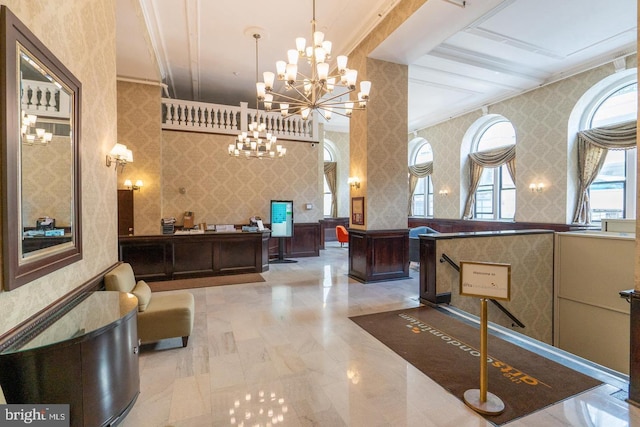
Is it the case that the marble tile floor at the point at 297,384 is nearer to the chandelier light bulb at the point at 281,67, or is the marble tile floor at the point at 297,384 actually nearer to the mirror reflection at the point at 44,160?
the mirror reflection at the point at 44,160

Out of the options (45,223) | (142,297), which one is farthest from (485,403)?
(45,223)

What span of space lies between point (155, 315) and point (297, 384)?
1675 millimetres

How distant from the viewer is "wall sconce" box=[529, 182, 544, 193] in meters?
7.80

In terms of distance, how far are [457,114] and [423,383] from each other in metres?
9.98

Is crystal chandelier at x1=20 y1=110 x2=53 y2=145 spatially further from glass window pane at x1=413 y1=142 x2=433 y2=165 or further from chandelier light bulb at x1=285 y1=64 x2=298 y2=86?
glass window pane at x1=413 y1=142 x2=433 y2=165

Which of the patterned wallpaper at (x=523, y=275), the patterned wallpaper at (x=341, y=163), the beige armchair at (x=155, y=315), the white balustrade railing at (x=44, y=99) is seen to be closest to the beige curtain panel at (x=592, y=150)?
the patterned wallpaper at (x=523, y=275)

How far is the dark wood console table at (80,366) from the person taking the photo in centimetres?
161

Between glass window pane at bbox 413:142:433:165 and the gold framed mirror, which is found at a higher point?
glass window pane at bbox 413:142:433:165

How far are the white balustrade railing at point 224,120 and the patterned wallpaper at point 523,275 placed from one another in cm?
552

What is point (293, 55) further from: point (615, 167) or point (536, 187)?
point (615, 167)

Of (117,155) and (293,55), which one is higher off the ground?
(293,55)

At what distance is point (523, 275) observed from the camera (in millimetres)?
5172

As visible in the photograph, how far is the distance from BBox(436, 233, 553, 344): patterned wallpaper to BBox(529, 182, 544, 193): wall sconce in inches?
123

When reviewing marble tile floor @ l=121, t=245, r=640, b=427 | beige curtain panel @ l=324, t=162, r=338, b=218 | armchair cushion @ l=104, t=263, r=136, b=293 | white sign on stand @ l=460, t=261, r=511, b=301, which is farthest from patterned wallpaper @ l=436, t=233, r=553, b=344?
beige curtain panel @ l=324, t=162, r=338, b=218
